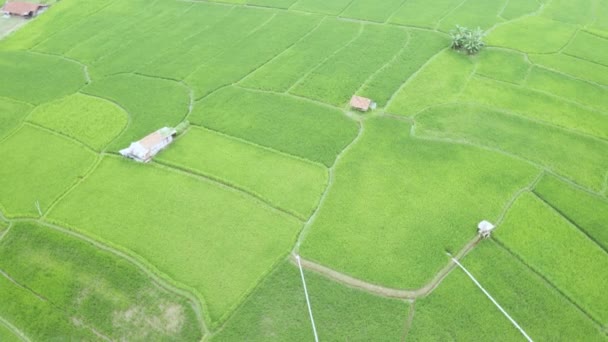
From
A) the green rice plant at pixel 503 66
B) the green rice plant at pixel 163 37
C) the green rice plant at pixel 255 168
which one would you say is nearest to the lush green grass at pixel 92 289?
the green rice plant at pixel 255 168

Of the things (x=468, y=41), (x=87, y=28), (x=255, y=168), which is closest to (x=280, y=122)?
(x=255, y=168)

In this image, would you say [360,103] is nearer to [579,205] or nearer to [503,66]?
[503,66]

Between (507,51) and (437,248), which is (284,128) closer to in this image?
(437,248)

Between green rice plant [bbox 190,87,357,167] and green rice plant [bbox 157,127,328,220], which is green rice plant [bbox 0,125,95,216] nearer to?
green rice plant [bbox 157,127,328,220]

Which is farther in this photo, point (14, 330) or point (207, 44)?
point (207, 44)

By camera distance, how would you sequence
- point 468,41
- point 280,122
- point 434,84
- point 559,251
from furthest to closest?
point 468,41 < point 434,84 < point 280,122 < point 559,251

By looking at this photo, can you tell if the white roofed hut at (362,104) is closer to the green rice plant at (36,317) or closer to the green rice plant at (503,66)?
the green rice plant at (503,66)
